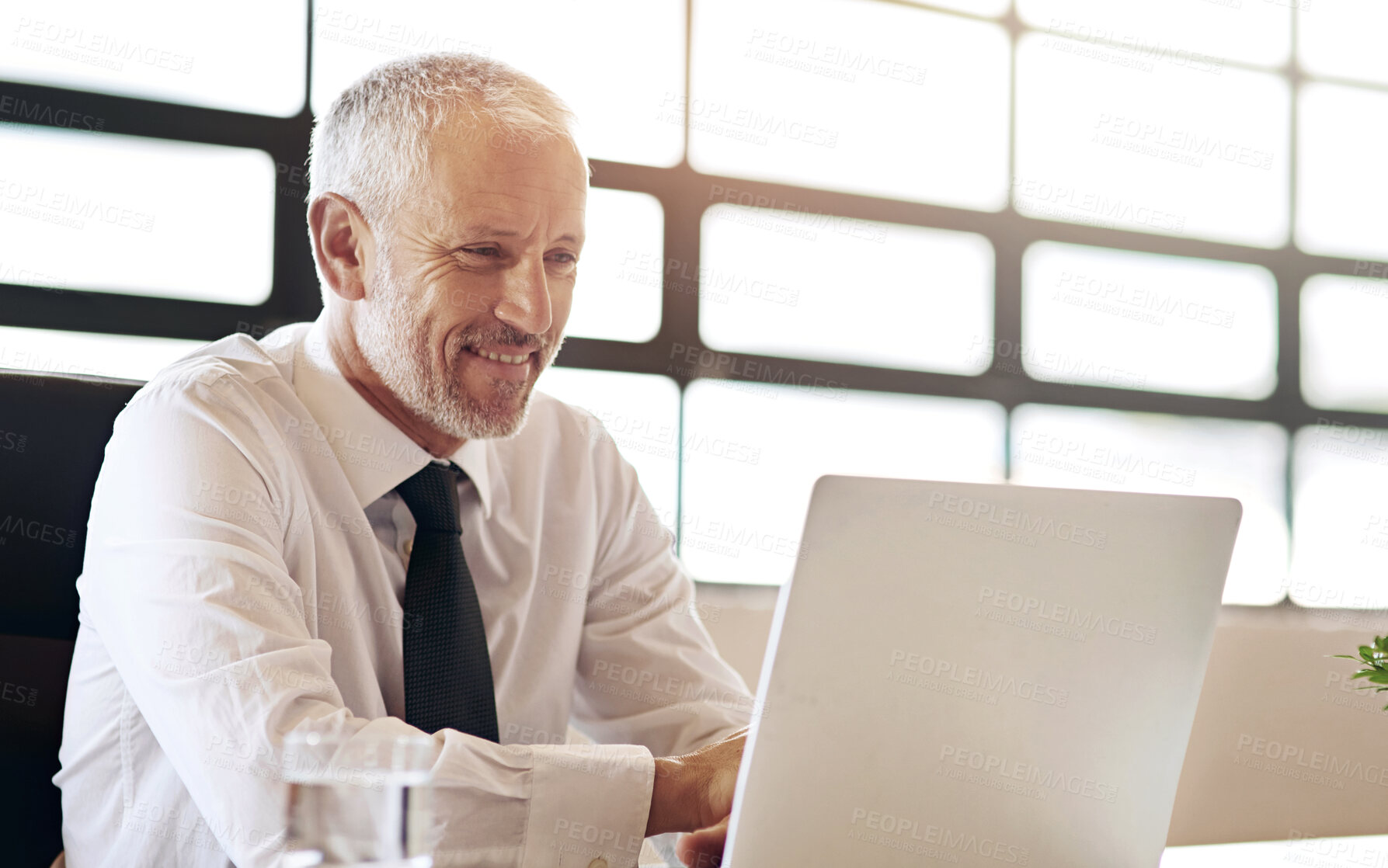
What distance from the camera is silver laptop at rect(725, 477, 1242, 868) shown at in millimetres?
676

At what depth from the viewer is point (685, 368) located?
6.98 ft

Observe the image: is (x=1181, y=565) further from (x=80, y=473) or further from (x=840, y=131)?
(x=840, y=131)

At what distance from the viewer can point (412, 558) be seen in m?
1.17

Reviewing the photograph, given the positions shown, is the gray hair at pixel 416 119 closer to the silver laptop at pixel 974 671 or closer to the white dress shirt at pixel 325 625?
the white dress shirt at pixel 325 625

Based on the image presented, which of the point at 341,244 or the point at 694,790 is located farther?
the point at 341,244

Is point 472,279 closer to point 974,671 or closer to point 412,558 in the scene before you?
point 412,558

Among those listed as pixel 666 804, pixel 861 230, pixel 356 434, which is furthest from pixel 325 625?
pixel 861 230

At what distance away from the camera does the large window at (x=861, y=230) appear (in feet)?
5.85

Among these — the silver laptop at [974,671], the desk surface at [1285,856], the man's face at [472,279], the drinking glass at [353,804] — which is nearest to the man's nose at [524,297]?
the man's face at [472,279]

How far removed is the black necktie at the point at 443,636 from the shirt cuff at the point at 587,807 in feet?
0.82

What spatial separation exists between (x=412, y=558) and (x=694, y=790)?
0.44 m

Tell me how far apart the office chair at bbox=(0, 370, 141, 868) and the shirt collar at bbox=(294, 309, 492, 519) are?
0.74 ft

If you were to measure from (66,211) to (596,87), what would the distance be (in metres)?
1.04

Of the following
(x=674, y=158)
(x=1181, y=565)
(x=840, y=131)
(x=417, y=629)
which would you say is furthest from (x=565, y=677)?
(x=840, y=131)
